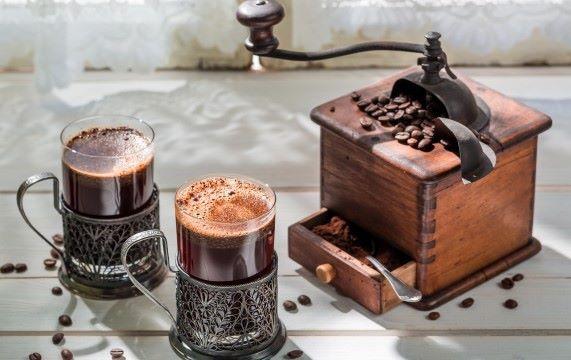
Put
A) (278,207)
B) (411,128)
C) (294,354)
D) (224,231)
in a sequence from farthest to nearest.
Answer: (278,207), (411,128), (294,354), (224,231)

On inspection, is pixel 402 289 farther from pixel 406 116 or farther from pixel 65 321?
pixel 65 321

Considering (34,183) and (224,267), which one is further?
(34,183)

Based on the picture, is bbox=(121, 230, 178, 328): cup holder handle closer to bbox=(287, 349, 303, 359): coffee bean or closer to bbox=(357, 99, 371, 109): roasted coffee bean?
bbox=(287, 349, 303, 359): coffee bean

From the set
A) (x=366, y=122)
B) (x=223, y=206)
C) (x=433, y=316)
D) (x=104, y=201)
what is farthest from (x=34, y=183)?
(x=433, y=316)

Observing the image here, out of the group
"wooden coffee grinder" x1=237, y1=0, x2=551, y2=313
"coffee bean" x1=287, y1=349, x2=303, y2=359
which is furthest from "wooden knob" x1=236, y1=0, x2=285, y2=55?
"coffee bean" x1=287, y1=349, x2=303, y2=359

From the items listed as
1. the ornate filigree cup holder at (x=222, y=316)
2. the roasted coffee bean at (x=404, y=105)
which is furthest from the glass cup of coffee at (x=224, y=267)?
the roasted coffee bean at (x=404, y=105)

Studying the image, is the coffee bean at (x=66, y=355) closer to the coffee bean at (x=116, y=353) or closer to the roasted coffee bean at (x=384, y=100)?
the coffee bean at (x=116, y=353)
